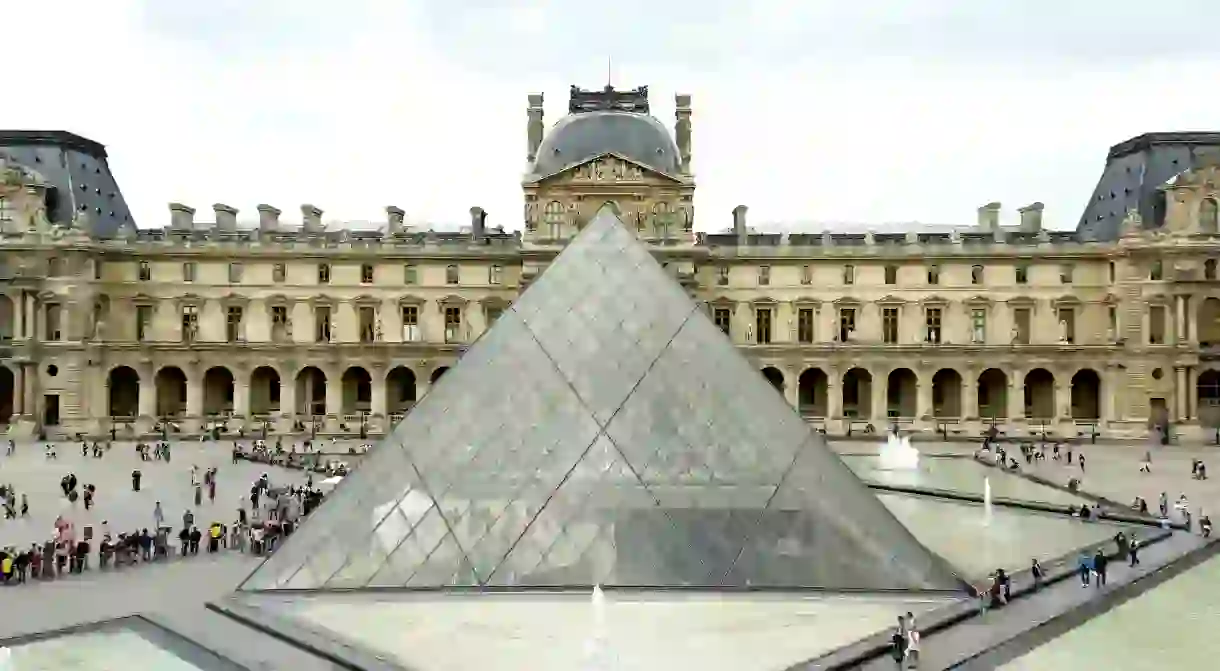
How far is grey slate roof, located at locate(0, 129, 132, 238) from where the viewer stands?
4359 cm

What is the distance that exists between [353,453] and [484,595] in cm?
2062

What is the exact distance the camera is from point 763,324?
44781 mm

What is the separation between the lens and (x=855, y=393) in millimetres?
45688

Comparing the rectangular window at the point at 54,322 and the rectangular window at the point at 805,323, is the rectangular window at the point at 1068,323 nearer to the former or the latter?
the rectangular window at the point at 805,323

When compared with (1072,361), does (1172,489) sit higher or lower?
lower

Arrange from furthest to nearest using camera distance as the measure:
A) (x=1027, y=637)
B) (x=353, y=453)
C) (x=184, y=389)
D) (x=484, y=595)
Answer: (x=184, y=389) < (x=353, y=453) < (x=484, y=595) < (x=1027, y=637)

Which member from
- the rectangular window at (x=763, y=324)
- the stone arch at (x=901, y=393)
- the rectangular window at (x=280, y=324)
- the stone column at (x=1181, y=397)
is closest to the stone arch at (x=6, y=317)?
the rectangular window at (x=280, y=324)

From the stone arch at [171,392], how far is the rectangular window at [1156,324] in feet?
123

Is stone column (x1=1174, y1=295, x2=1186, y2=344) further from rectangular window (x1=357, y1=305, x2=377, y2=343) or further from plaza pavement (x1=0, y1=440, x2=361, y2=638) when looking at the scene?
plaza pavement (x1=0, y1=440, x2=361, y2=638)

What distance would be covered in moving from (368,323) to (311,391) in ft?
12.5

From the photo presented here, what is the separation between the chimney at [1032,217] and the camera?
4741 cm

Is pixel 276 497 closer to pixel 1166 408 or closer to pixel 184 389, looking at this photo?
pixel 184 389

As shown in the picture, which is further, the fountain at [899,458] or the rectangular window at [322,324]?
the rectangular window at [322,324]

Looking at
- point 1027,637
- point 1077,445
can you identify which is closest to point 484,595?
point 1027,637
